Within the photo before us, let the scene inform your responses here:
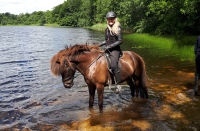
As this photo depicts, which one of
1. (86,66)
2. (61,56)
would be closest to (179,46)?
(86,66)

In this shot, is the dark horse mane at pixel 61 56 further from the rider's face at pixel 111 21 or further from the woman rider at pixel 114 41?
the rider's face at pixel 111 21

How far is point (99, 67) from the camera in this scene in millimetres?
8719

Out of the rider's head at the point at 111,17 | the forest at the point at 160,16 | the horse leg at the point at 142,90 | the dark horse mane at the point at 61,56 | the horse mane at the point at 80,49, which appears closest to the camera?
the rider's head at the point at 111,17

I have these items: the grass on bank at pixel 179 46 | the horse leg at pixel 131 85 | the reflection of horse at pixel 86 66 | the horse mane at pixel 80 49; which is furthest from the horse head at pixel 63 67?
the grass on bank at pixel 179 46

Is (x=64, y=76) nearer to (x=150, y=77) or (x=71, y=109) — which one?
(x=71, y=109)

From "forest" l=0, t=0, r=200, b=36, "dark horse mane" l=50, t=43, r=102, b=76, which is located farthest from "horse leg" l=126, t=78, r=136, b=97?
"forest" l=0, t=0, r=200, b=36

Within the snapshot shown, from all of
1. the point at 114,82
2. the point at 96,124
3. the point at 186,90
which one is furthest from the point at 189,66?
the point at 96,124

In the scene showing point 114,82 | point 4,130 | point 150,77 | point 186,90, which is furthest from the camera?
point 150,77

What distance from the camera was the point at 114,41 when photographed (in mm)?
8750

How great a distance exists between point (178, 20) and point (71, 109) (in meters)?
22.5

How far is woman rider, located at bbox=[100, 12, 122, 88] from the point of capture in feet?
27.9

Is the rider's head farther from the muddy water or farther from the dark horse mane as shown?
the muddy water

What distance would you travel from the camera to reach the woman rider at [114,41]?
8516 mm

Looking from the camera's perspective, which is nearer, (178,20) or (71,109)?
(71,109)
